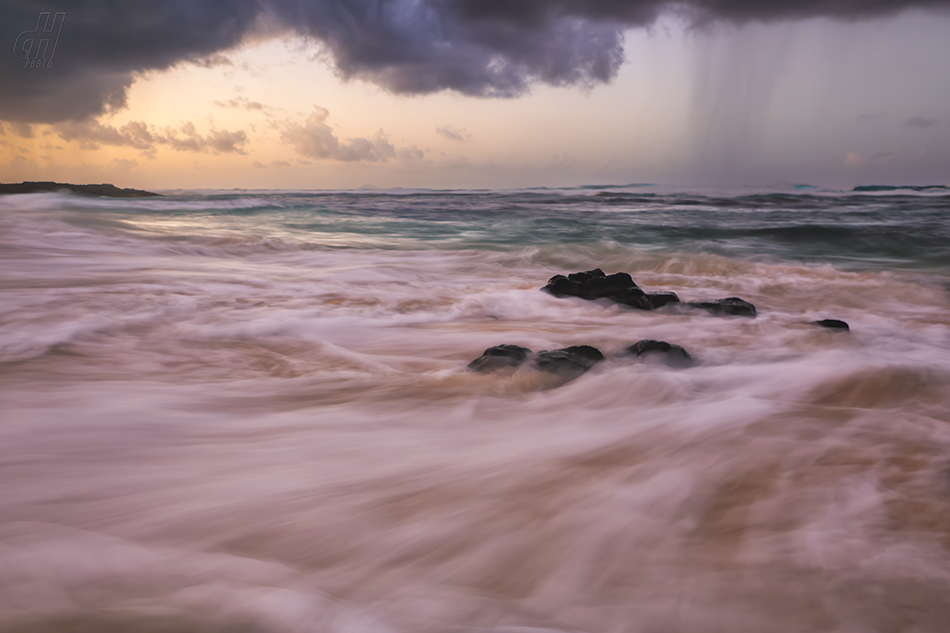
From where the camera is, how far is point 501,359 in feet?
9.97

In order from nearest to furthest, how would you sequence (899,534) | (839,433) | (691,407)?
(899,534), (839,433), (691,407)

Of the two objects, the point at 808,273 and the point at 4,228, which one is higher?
the point at 4,228

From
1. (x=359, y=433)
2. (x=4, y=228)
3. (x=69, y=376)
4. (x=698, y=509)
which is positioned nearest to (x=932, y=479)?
(x=698, y=509)

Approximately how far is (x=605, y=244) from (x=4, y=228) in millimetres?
11930

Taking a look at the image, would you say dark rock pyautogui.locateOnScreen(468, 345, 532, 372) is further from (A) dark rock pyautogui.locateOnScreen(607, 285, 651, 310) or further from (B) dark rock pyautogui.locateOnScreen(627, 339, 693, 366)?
(A) dark rock pyautogui.locateOnScreen(607, 285, 651, 310)

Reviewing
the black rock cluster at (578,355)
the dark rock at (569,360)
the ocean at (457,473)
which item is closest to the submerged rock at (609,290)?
the ocean at (457,473)

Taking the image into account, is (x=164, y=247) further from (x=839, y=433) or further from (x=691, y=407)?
(x=839, y=433)

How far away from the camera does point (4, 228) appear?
10156mm

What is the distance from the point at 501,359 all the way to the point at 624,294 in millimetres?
2539

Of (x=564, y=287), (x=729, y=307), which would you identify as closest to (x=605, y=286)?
(x=564, y=287)

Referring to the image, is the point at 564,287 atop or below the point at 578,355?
atop

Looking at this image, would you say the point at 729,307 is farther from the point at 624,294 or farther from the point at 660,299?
the point at 624,294

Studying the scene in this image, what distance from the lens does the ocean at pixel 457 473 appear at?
1288mm

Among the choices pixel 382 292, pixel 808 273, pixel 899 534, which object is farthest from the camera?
pixel 808 273
